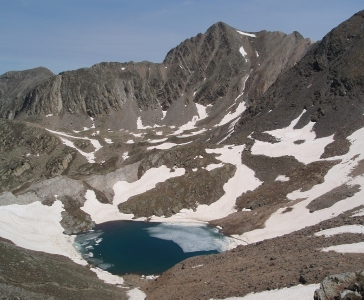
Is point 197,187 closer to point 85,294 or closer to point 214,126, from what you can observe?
point 85,294

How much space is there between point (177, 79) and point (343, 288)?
165468 millimetres

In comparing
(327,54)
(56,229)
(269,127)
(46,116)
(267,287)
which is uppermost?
(46,116)

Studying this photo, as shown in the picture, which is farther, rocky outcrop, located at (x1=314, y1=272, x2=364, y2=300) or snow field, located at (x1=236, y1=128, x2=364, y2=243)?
snow field, located at (x1=236, y1=128, x2=364, y2=243)

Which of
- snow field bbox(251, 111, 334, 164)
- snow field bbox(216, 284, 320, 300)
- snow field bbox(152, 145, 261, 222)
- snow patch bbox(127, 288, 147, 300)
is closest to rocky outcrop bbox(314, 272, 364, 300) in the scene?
snow field bbox(216, 284, 320, 300)

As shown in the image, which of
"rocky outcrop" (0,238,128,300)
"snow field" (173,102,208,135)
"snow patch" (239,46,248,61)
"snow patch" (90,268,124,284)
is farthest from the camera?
"snow patch" (239,46,248,61)

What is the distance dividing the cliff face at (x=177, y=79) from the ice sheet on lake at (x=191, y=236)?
333ft

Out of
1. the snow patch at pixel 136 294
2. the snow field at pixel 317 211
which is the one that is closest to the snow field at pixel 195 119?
the snow field at pixel 317 211

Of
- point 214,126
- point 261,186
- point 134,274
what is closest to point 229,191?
point 261,186

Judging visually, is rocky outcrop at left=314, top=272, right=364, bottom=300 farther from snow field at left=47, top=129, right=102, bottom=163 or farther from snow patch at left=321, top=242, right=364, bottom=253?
snow field at left=47, top=129, right=102, bottom=163

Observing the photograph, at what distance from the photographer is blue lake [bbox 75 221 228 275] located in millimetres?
43156

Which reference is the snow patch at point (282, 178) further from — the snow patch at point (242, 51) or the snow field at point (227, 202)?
the snow patch at point (242, 51)

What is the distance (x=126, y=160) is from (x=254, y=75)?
281 ft

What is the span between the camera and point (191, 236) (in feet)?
176

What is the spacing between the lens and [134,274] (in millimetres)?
39719
